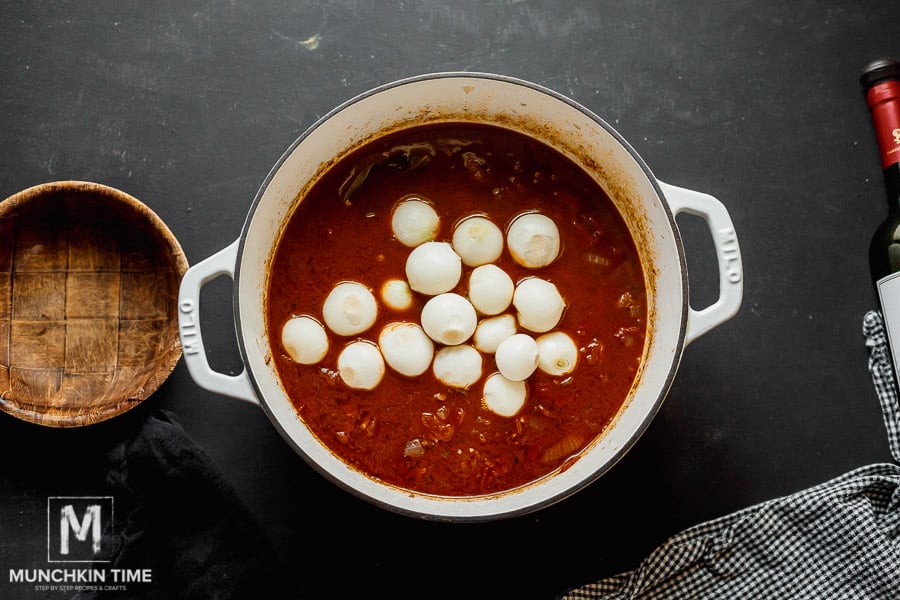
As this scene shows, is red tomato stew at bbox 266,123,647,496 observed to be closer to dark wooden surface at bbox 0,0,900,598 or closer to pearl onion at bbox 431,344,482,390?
pearl onion at bbox 431,344,482,390

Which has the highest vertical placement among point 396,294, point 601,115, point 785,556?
point 601,115

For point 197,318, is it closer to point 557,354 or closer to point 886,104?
point 557,354

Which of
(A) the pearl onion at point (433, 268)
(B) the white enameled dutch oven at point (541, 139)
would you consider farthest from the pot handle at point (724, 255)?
(A) the pearl onion at point (433, 268)

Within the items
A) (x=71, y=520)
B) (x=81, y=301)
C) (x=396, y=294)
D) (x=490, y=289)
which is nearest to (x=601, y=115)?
(x=490, y=289)

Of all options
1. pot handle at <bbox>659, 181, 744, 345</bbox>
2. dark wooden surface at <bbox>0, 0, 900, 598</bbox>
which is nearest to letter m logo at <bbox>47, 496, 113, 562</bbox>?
dark wooden surface at <bbox>0, 0, 900, 598</bbox>

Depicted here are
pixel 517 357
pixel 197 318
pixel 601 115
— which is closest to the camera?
pixel 197 318

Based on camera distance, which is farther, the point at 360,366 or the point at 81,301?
the point at 81,301
